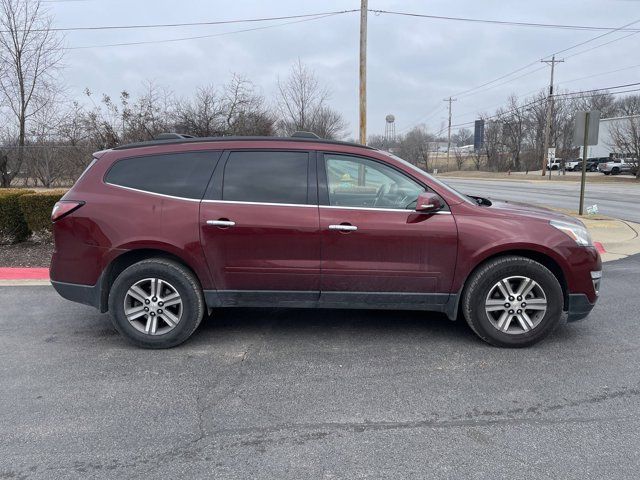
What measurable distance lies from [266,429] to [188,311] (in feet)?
5.13

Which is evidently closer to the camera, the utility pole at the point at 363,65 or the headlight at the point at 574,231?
the headlight at the point at 574,231

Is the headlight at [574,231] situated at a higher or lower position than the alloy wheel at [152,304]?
higher

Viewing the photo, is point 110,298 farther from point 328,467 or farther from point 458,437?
point 458,437

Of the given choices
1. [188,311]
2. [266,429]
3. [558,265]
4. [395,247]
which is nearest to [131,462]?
[266,429]

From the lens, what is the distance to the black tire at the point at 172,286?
4.18 meters

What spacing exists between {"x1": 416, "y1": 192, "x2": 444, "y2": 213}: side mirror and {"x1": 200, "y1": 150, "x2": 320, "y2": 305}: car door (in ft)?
2.86

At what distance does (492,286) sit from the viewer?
13.6 feet

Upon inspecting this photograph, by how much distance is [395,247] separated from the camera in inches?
162

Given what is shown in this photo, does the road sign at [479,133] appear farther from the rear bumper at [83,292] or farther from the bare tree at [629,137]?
the rear bumper at [83,292]

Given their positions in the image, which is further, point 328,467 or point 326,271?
point 326,271

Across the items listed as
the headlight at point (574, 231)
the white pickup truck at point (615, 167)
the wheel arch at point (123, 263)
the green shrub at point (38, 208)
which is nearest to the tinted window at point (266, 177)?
the wheel arch at point (123, 263)

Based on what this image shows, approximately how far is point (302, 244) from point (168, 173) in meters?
1.38

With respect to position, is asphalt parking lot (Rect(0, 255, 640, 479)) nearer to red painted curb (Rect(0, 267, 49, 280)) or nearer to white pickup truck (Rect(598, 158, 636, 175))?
red painted curb (Rect(0, 267, 49, 280))

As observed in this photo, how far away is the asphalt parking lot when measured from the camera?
8.80ft
